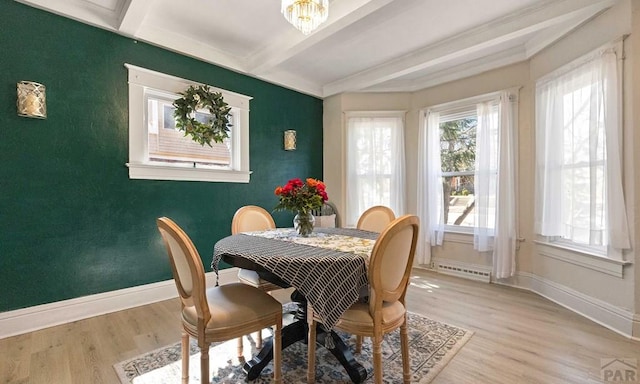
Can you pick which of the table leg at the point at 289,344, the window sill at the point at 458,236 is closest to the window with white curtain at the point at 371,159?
the window sill at the point at 458,236

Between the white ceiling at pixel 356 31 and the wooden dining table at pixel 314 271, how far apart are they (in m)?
1.92

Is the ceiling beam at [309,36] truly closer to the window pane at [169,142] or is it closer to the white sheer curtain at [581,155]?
the window pane at [169,142]

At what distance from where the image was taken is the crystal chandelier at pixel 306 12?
187cm

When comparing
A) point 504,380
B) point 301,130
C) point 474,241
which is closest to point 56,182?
point 301,130

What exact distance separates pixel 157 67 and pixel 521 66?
13.3 ft

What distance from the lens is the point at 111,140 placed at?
8.99ft

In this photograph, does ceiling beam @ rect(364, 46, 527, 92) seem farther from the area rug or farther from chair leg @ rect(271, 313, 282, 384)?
chair leg @ rect(271, 313, 282, 384)

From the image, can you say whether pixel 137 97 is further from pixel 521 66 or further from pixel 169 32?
pixel 521 66

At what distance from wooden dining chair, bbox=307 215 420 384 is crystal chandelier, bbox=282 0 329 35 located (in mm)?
1382

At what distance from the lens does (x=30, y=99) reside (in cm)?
229

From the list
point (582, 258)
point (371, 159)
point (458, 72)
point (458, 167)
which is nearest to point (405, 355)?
point (582, 258)

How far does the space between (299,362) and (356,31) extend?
9.80 ft

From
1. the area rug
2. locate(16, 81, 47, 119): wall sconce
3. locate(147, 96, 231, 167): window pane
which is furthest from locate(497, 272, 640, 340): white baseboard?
locate(16, 81, 47, 119): wall sconce

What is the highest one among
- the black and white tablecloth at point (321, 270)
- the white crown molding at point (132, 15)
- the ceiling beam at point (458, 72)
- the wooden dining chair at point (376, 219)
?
the ceiling beam at point (458, 72)
